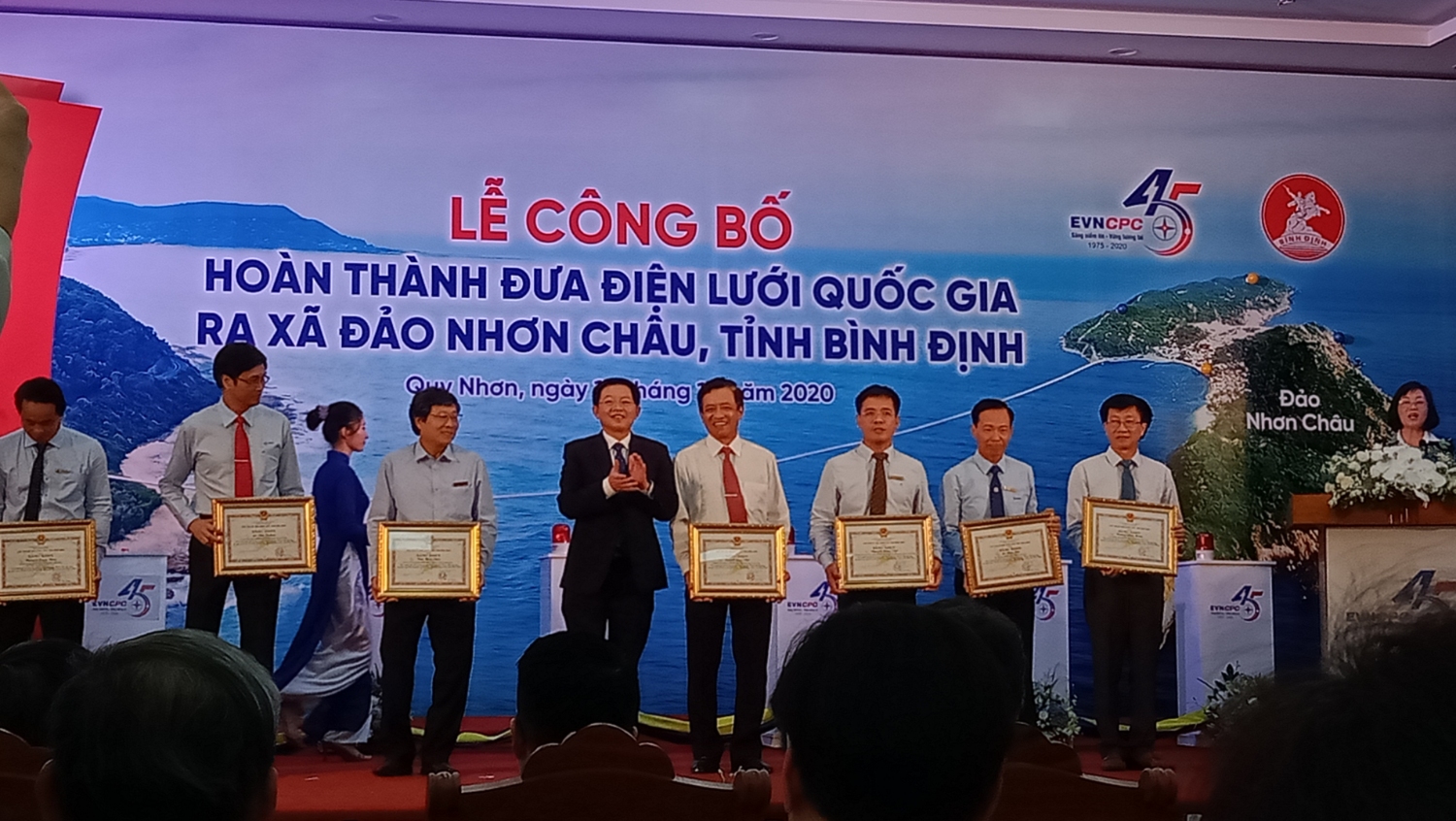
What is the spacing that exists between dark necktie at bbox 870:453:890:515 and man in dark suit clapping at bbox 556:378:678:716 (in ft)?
3.19

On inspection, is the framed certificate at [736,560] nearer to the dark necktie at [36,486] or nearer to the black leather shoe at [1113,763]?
the black leather shoe at [1113,763]

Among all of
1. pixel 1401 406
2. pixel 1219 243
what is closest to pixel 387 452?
pixel 1219 243

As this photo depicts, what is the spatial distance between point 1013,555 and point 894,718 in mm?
5598

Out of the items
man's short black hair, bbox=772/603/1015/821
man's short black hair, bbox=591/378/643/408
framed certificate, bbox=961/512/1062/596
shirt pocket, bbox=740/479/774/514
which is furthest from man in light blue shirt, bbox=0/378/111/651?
man's short black hair, bbox=772/603/1015/821

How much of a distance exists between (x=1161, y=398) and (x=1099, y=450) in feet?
1.65

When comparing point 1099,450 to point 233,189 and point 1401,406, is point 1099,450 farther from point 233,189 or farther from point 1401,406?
point 233,189

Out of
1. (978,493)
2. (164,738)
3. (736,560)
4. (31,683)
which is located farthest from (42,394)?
(164,738)

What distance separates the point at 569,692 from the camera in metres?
2.64

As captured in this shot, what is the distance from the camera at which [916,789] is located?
4.03 ft

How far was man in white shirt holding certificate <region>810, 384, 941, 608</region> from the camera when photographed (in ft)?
22.4

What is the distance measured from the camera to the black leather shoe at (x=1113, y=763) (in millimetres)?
6562

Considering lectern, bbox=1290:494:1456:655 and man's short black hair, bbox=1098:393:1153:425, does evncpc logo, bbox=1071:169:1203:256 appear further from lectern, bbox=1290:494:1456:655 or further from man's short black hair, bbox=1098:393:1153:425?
lectern, bbox=1290:494:1456:655

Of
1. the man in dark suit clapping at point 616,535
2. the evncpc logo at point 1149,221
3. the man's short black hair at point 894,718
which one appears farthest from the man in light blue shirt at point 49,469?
the man's short black hair at point 894,718

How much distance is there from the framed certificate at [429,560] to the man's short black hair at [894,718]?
515cm
